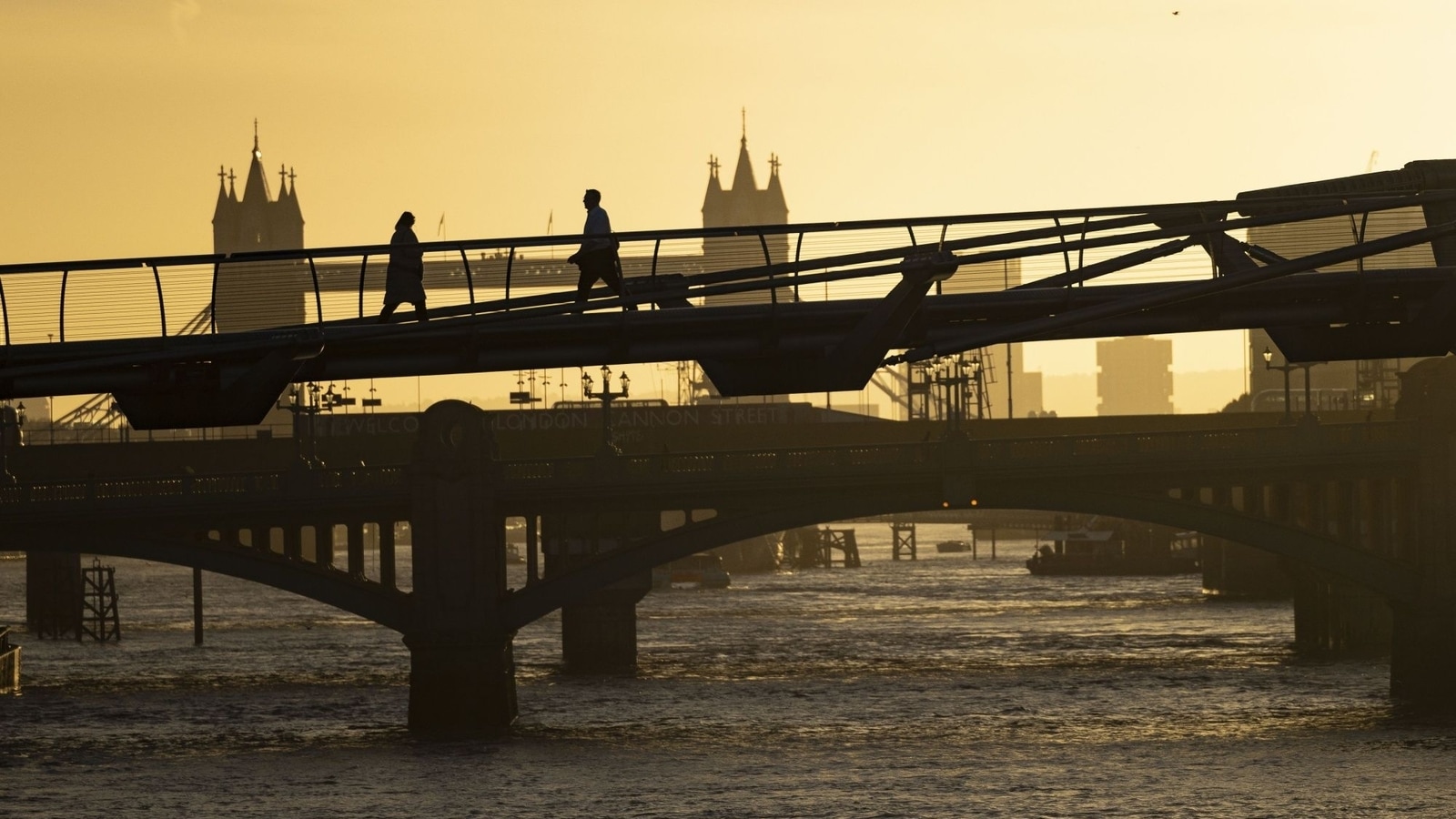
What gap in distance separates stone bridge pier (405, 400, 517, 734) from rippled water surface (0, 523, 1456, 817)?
1.81 meters

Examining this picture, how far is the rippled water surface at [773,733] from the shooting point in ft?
194

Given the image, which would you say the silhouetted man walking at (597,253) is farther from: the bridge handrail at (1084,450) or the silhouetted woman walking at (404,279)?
the bridge handrail at (1084,450)

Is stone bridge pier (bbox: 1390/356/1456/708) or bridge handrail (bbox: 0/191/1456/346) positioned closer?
bridge handrail (bbox: 0/191/1456/346)

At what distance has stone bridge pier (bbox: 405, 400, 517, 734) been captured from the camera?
7362 cm

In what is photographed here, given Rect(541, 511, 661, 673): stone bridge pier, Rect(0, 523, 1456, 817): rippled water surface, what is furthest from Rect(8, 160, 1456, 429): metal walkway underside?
Rect(541, 511, 661, 673): stone bridge pier

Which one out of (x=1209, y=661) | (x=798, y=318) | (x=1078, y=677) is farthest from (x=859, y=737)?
(x=798, y=318)

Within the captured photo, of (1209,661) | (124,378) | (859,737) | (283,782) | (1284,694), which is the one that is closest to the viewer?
(124,378)

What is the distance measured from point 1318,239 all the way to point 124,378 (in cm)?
1835

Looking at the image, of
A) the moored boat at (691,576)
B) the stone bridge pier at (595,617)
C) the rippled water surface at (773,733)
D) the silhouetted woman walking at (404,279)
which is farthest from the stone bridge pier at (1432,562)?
the moored boat at (691,576)

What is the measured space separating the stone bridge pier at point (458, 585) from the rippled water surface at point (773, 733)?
5.95ft

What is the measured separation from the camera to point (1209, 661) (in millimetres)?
96688

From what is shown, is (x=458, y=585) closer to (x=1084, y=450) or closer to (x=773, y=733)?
(x=773, y=733)

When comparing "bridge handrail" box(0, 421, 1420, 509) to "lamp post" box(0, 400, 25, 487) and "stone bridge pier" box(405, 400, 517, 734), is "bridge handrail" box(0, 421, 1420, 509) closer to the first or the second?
"stone bridge pier" box(405, 400, 517, 734)

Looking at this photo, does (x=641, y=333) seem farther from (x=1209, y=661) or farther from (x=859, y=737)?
(x=1209, y=661)
